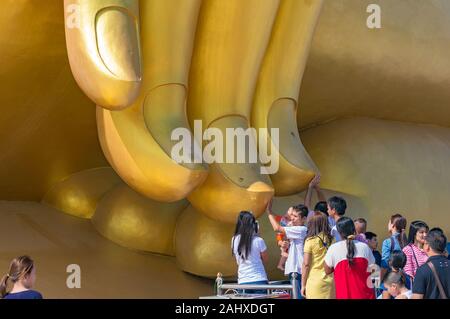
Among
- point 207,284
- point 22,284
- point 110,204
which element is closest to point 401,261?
point 22,284

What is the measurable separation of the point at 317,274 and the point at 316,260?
79mm

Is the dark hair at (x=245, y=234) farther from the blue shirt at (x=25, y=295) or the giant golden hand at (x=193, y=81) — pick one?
the blue shirt at (x=25, y=295)

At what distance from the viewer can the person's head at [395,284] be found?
413cm

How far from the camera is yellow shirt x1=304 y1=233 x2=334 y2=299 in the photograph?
4.70 meters

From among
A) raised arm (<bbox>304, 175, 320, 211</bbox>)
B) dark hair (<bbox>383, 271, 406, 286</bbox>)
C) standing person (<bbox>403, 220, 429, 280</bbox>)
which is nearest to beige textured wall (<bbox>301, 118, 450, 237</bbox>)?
raised arm (<bbox>304, 175, 320, 211</bbox>)

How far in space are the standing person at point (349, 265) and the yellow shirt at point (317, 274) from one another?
0.39ft

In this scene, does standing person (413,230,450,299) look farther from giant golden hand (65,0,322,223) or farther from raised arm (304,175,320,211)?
raised arm (304,175,320,211)

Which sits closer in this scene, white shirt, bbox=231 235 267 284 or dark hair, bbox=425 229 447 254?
dark hair, bbox=425 229 447 254

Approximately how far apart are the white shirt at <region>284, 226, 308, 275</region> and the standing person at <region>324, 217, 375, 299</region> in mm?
653

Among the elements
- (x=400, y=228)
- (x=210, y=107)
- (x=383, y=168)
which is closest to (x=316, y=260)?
(x=400, y=228)

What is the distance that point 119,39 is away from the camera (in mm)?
5363

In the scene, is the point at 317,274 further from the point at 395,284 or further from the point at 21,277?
the point at 21,277

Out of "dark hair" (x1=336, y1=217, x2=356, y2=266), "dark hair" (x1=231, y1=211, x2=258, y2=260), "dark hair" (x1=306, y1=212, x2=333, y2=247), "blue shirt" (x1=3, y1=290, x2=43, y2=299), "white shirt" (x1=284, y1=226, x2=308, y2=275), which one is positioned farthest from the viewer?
"white shirt" (x1=284, y1=226, x2=308, y2=275)

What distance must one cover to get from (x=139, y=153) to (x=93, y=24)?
846 millimetres
